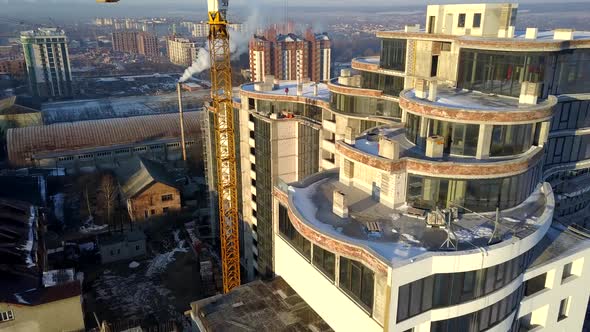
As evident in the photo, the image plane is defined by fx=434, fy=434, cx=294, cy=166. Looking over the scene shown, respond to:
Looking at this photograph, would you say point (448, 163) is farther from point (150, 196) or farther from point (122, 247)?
point (150, 196)

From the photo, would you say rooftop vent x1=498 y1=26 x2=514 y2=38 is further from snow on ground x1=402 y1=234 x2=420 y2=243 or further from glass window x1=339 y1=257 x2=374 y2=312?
glass window x1=339 y1=257 x2=374 y2=312

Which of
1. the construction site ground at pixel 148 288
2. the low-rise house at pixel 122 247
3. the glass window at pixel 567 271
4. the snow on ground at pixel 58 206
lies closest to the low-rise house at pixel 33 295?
the construction site ground at pixel 148 288

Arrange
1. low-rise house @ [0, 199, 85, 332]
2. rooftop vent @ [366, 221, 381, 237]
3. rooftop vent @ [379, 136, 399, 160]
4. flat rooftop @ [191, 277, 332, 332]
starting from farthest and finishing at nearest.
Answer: low-rise house @ [0, 199, 85, 332] < flat rooftop @ [191, 277, 332, 332] < rooftop vent @ [379, 136, 399, 160] < rooftop vent @ [366, 221, 381, 237]

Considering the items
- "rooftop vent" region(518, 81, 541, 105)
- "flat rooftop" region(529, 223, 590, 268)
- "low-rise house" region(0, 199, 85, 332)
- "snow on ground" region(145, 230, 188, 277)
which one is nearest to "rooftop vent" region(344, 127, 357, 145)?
"rooftop vent" region(518, 81, 541, 105)

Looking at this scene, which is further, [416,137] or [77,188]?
[77,188]

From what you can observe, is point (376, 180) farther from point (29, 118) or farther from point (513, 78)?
point (29, 118)

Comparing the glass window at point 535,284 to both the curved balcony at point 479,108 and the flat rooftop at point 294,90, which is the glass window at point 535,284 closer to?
the curved balcony at point 479,108

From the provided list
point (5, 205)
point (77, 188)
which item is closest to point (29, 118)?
point (77, 188)
